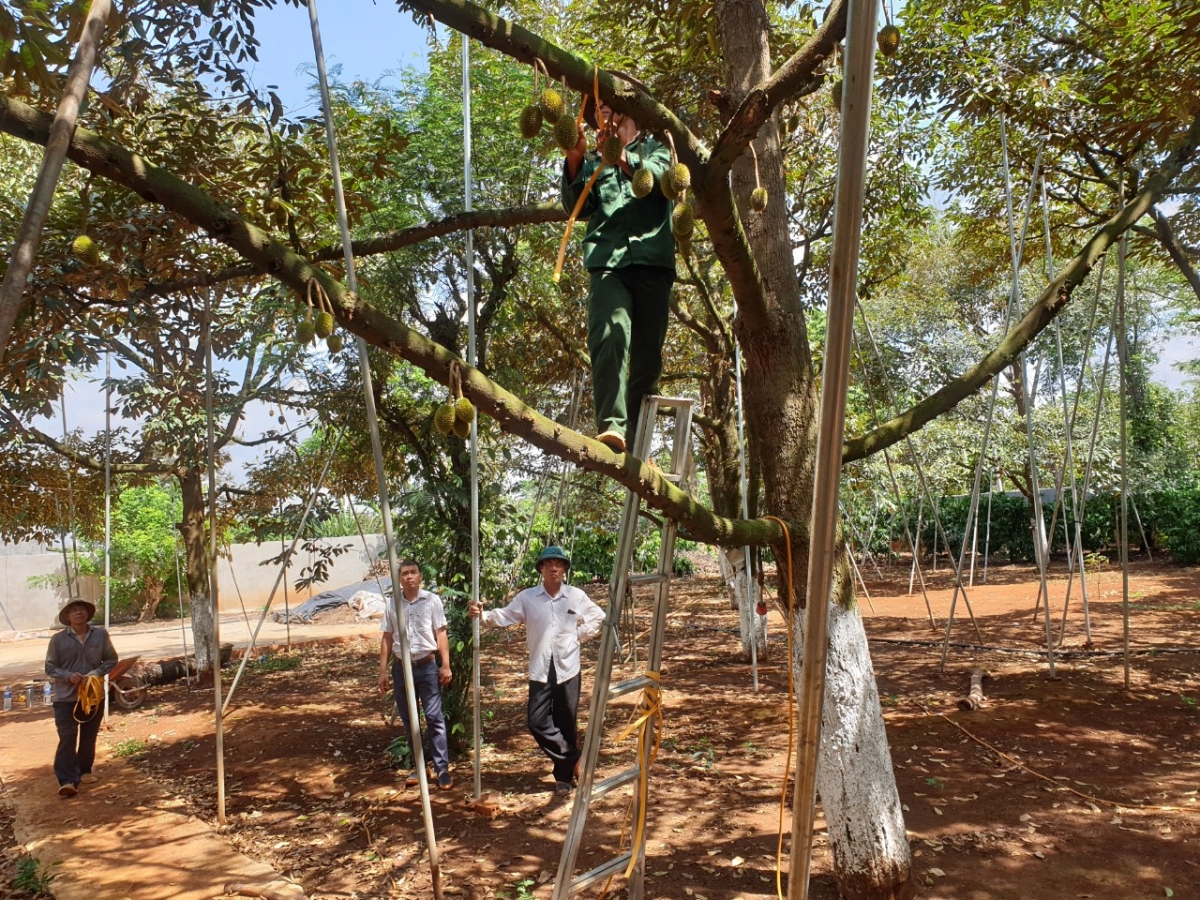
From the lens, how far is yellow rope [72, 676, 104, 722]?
5613 millimetres

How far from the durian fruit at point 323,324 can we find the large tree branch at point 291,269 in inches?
1.0

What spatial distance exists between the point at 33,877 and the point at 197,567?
18.8 ft

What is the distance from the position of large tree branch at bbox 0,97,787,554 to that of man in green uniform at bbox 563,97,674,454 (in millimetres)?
435

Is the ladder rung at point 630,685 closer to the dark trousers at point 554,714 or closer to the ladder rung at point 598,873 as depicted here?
the ladder rung at point 598,873

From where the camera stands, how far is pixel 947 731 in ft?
18.9

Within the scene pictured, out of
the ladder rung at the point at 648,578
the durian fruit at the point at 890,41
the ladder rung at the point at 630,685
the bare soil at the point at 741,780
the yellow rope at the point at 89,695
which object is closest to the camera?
the durian fruit at the point at 890,41

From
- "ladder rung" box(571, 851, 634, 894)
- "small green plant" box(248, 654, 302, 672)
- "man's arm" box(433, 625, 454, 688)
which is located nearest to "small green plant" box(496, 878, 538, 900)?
"ladder rung" box(571, 851, 634, 894)

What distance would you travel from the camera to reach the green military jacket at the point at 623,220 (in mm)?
2795

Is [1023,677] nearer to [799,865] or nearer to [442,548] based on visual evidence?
[442,548]

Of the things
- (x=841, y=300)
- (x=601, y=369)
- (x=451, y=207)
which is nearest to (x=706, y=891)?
(x=601, y=369)

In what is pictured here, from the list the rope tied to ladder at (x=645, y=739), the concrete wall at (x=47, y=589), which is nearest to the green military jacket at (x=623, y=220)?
the rope tied to ladder at (x=645, y=739)

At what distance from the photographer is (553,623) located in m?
4.95

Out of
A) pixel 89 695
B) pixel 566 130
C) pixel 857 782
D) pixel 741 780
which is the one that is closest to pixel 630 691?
pixel 857 782

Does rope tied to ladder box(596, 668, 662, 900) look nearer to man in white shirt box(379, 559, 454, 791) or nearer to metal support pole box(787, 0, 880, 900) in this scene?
metal support pole box(787, 0, 880, 900)
